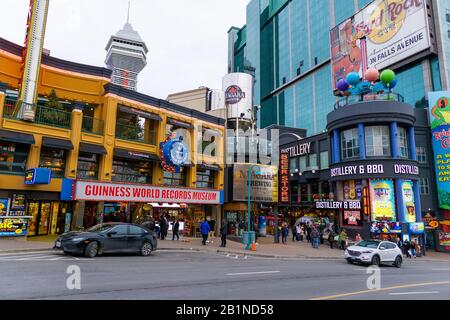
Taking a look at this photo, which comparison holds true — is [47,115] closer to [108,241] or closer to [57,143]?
[57,143]

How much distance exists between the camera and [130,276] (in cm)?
1058

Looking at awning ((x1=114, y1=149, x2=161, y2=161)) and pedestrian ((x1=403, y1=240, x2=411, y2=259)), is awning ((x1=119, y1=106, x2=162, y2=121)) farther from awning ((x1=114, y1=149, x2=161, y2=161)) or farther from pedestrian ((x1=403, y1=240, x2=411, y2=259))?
pedestrian ((x1=403, y1=240, x2=411, y2=259))

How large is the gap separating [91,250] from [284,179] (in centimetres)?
1940

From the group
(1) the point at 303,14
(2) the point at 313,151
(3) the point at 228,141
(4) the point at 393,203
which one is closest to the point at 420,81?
(2) the point at 313,151

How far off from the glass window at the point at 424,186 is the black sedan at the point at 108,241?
3354 cm

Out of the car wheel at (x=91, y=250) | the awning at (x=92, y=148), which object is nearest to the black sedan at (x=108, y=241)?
the car wheel at (x=91, y=250)

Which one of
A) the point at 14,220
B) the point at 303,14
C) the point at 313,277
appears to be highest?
the point at 303,14

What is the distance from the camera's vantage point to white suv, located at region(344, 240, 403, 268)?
18047mm

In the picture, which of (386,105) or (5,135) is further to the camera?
(386,105)

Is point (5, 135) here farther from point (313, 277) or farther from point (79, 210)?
point (313, 277)

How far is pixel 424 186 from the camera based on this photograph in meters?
37.4

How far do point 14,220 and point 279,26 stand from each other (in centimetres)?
11148

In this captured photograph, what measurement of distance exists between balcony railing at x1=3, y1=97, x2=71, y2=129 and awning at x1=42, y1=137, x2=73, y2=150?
1046 mm

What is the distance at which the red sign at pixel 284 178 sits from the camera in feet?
96.3
